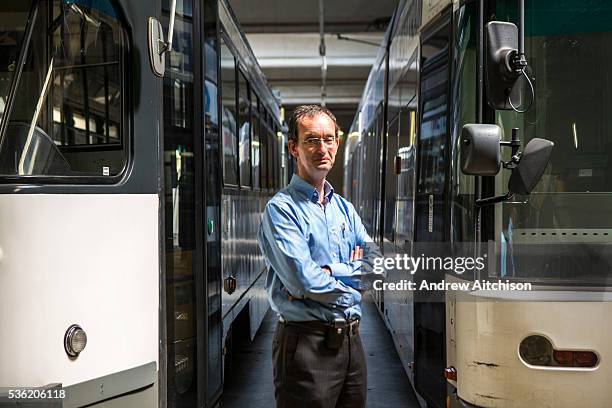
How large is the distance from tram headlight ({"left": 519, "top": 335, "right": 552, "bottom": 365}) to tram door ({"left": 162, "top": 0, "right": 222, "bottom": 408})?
1727 millimetres

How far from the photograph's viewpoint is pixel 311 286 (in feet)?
9.18

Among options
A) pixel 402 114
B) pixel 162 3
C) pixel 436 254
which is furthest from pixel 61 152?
pixel 402 114

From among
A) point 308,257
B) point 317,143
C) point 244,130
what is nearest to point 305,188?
point 317,143

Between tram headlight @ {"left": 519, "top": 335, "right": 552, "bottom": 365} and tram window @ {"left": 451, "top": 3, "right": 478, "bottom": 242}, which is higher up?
tram window @ {"left": 451, "top": 3, "right": 478, "bottom": 242}

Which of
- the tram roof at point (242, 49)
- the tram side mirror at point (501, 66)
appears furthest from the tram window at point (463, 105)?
the tram roof at point (242, 49)

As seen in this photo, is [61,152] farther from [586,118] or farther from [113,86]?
[586,118]

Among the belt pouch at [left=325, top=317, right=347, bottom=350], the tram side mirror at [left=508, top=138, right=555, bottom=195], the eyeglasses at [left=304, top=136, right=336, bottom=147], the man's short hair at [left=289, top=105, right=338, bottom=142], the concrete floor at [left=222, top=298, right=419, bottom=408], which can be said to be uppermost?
the man's short hair at [left=289, top=105, right=338, bottom=142]

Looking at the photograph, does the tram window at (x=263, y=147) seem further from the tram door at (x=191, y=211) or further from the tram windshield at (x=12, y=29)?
the tram windshield at (x=12, y=29)

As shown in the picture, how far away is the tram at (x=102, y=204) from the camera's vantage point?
3066 millimetres

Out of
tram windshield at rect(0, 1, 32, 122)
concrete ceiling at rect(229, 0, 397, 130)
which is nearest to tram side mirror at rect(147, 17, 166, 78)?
tram windshield at rect(0, 1, 32, 122)

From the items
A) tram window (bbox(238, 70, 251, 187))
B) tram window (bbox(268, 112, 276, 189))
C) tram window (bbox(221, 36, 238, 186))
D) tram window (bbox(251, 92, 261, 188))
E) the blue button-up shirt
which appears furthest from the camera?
tram window (bbox(268, 112, 276, 189))

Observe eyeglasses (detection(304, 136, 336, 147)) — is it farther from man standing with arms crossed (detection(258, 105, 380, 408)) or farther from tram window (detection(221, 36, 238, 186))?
tram window (detection(221, 36, 238, 186))

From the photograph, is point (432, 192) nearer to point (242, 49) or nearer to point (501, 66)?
point (501, 66)

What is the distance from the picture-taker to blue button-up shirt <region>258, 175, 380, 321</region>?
282 cm
